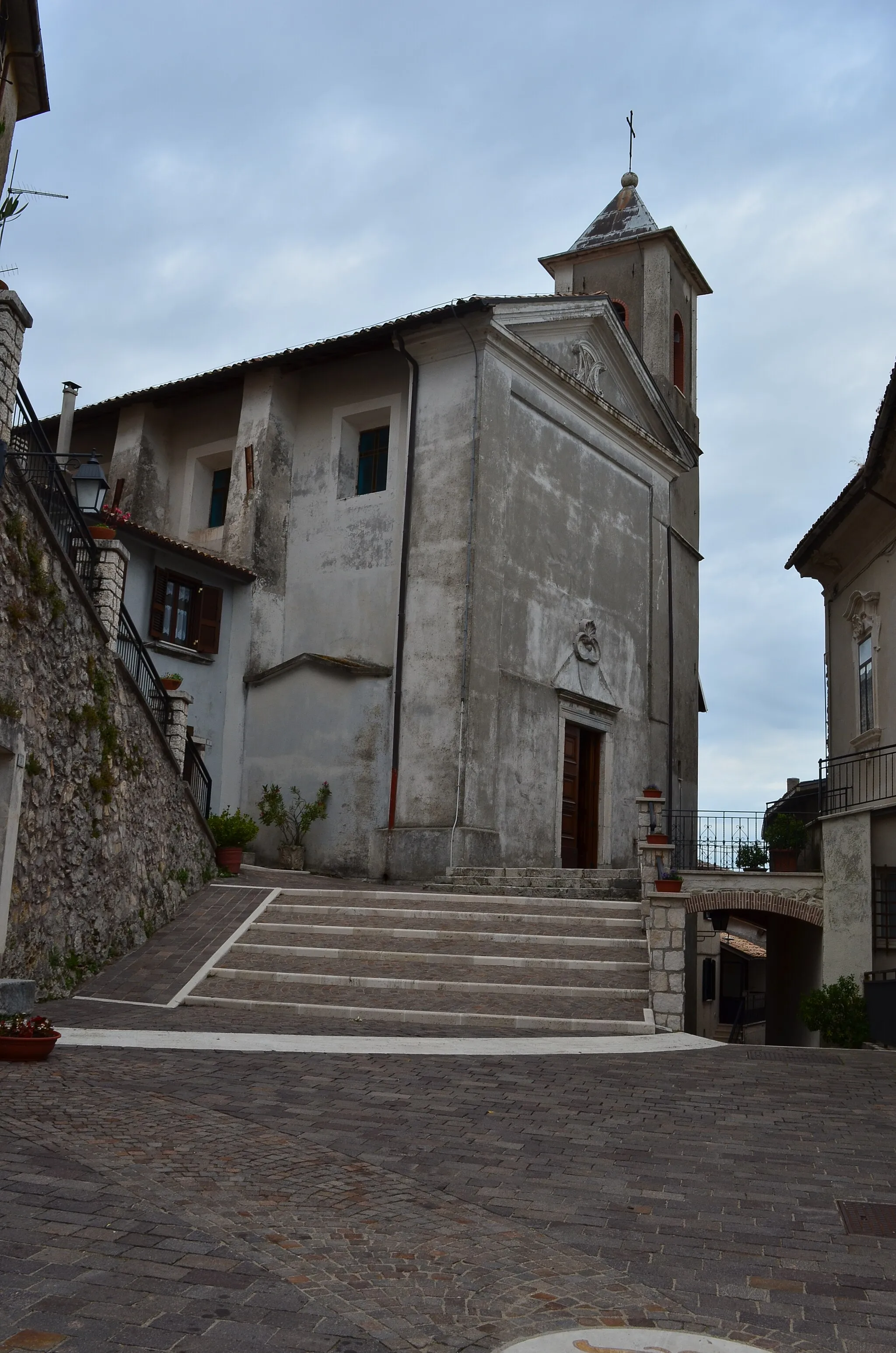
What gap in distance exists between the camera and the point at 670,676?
2475cm

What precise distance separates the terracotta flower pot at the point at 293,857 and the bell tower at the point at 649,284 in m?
15.0

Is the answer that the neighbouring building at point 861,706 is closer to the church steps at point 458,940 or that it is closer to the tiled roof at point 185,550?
the church steps at point 458,940

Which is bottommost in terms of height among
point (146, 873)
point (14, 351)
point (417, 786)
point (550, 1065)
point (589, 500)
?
point (550, 1065)

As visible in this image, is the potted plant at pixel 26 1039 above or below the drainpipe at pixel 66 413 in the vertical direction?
below

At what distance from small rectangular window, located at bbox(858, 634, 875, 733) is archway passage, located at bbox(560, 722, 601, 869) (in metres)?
5.14

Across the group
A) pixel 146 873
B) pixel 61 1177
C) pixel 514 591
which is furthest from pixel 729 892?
pixel 61 1177

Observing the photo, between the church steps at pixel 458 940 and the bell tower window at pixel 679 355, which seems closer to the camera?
the church steps at pixel 458 940

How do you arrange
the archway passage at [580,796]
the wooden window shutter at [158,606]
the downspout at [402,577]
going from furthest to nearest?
the archway passage at [580,796] < the wooden window shutter at [158,606] < the downspout at [402,577]

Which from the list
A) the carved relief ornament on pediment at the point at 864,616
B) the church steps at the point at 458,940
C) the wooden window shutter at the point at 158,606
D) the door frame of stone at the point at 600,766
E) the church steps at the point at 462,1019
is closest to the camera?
the church steps at the point at 462,1019

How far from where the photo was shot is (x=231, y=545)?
22094mm

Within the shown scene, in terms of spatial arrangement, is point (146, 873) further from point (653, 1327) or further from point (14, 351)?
point (653, 1327)

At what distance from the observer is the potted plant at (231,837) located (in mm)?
17234

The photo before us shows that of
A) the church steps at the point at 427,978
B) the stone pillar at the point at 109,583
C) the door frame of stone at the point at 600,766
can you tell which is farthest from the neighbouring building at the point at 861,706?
the stone pillar at the point at 109,583

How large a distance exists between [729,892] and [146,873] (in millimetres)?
8208
